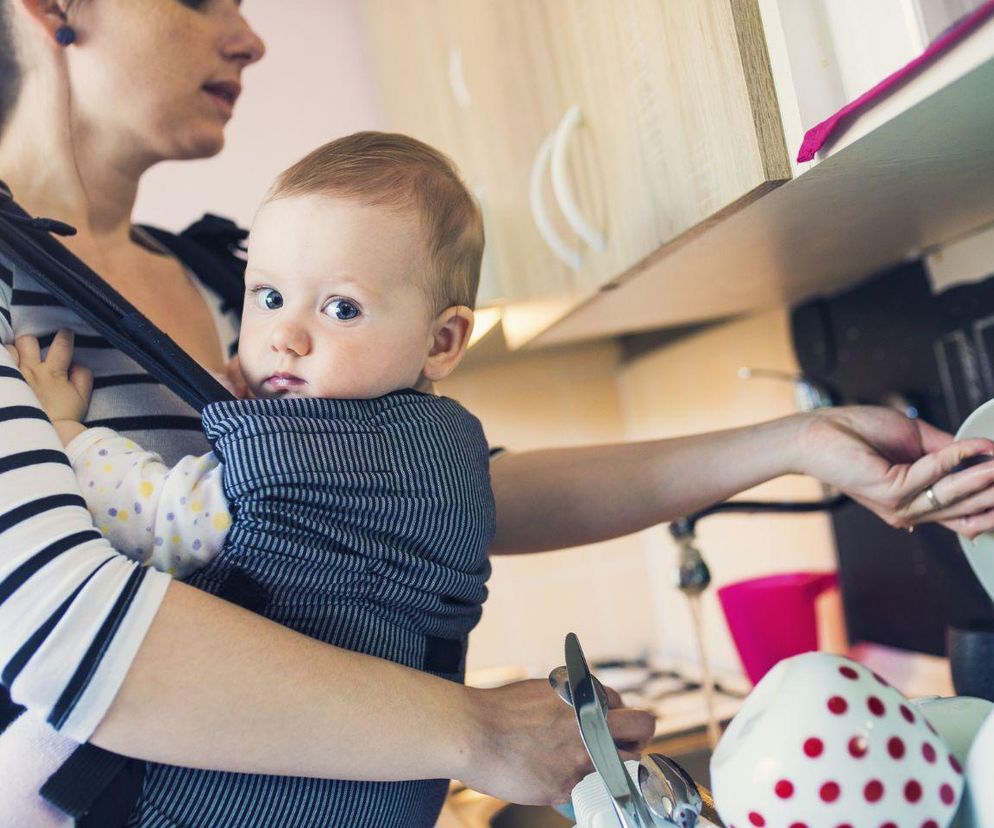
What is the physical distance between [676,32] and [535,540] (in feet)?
1.54

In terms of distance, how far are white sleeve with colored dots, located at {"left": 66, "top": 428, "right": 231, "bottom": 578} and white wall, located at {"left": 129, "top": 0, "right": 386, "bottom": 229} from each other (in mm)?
1559

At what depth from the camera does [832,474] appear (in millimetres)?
813

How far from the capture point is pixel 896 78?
0.56 m

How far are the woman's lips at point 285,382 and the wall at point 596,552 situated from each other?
3.80 ft

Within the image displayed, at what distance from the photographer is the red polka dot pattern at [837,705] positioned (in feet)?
1.58

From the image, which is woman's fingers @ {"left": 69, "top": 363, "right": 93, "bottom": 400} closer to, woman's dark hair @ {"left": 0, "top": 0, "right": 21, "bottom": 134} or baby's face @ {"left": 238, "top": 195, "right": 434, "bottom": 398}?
baby's face @ {"left": 238, "top": 195, "right": 434, "bottom": 398}

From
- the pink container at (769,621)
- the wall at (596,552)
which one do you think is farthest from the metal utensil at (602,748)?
the wall at (596,552)

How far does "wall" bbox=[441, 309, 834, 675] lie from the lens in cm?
186

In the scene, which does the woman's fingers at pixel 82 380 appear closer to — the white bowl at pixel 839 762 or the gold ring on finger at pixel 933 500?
the white bowl at pixel 839 762

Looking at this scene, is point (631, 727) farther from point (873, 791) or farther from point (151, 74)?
point (151, 74)

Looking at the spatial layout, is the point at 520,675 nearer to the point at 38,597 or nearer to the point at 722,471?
the point at 722,471

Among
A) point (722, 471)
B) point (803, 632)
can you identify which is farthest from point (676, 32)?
point (803, 632)

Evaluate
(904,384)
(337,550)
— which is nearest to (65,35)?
(337,550)

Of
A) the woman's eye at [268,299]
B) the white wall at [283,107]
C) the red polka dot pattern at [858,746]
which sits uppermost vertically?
the white wall at [283,107]
